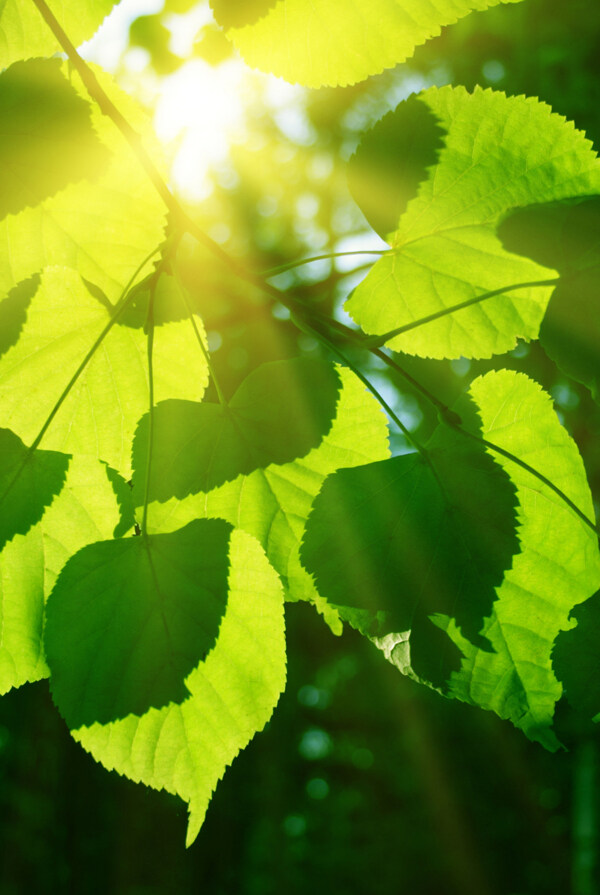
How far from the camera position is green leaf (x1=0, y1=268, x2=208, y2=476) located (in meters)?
0.70

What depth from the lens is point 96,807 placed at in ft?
27.2

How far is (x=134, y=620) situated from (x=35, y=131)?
43cm

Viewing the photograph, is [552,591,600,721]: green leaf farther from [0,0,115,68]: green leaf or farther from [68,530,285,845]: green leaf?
[0,0,115,68]: green leaf

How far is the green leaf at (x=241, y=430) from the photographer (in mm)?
633

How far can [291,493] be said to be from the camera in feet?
2.19

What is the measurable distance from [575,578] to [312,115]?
6.54 metres

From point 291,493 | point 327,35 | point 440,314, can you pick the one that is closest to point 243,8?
point 327,35

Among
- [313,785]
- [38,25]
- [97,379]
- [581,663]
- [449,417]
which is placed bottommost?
[313,785]

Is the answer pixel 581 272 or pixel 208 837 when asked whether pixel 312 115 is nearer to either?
pixel 581 272

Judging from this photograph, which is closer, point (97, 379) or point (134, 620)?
point (134, 620)

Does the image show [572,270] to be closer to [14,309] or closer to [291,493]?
[291,493]

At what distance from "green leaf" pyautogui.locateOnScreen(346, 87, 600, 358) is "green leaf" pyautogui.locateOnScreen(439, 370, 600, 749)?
72mm

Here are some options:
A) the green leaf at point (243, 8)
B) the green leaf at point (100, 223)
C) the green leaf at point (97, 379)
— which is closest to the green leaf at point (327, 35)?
the green leaf at point (243, 8)

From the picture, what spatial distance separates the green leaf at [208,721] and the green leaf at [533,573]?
158mm
